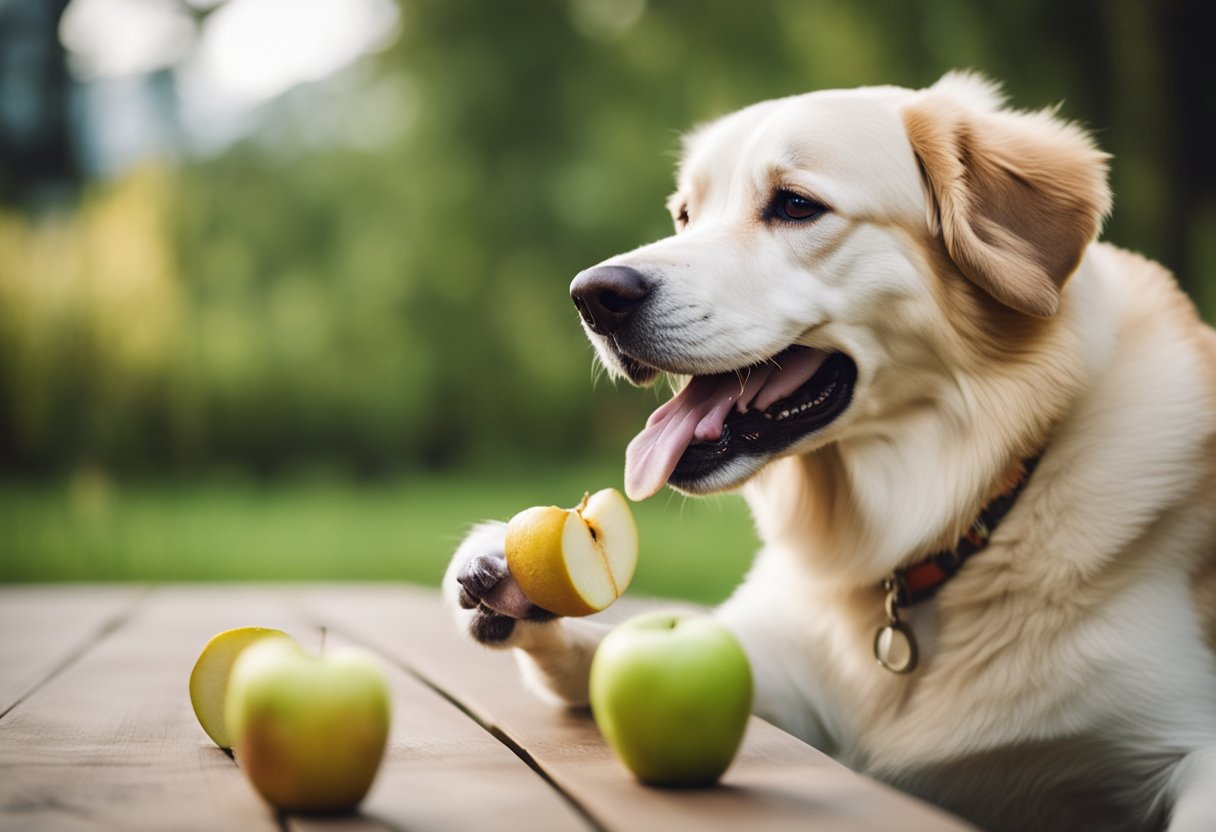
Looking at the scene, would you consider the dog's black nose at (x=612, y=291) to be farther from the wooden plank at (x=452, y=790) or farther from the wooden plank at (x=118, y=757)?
the wooden plank at (x=118, y=757)

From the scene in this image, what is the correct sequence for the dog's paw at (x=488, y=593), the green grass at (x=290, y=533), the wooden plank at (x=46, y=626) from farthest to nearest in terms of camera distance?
the green grass at (x=290, y=533) → the wooden plank at (x=46, y=626) → the dog's paw at (x=488, y=593)

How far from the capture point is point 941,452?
2.19m

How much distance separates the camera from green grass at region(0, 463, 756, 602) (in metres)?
7.51

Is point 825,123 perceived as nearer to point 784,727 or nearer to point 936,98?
point 936,98

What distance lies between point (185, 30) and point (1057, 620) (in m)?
12.1

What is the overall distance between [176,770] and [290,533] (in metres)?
8.23

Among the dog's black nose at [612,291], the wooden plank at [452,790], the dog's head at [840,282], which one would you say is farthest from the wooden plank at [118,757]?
the dog's black nose at [612,291]

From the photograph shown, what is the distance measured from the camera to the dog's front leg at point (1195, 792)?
5.22ft

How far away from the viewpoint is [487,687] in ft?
7.16

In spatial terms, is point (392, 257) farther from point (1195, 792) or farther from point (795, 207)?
point (1195, 792)

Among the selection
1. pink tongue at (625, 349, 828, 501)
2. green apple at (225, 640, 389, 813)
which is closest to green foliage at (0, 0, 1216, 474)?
pink tongue at (625, 349, 828, 501)

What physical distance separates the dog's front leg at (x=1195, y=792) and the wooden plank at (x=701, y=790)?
38 cm

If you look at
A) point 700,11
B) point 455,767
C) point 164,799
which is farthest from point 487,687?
point 700,11

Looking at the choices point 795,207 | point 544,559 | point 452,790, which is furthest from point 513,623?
point 795,207
